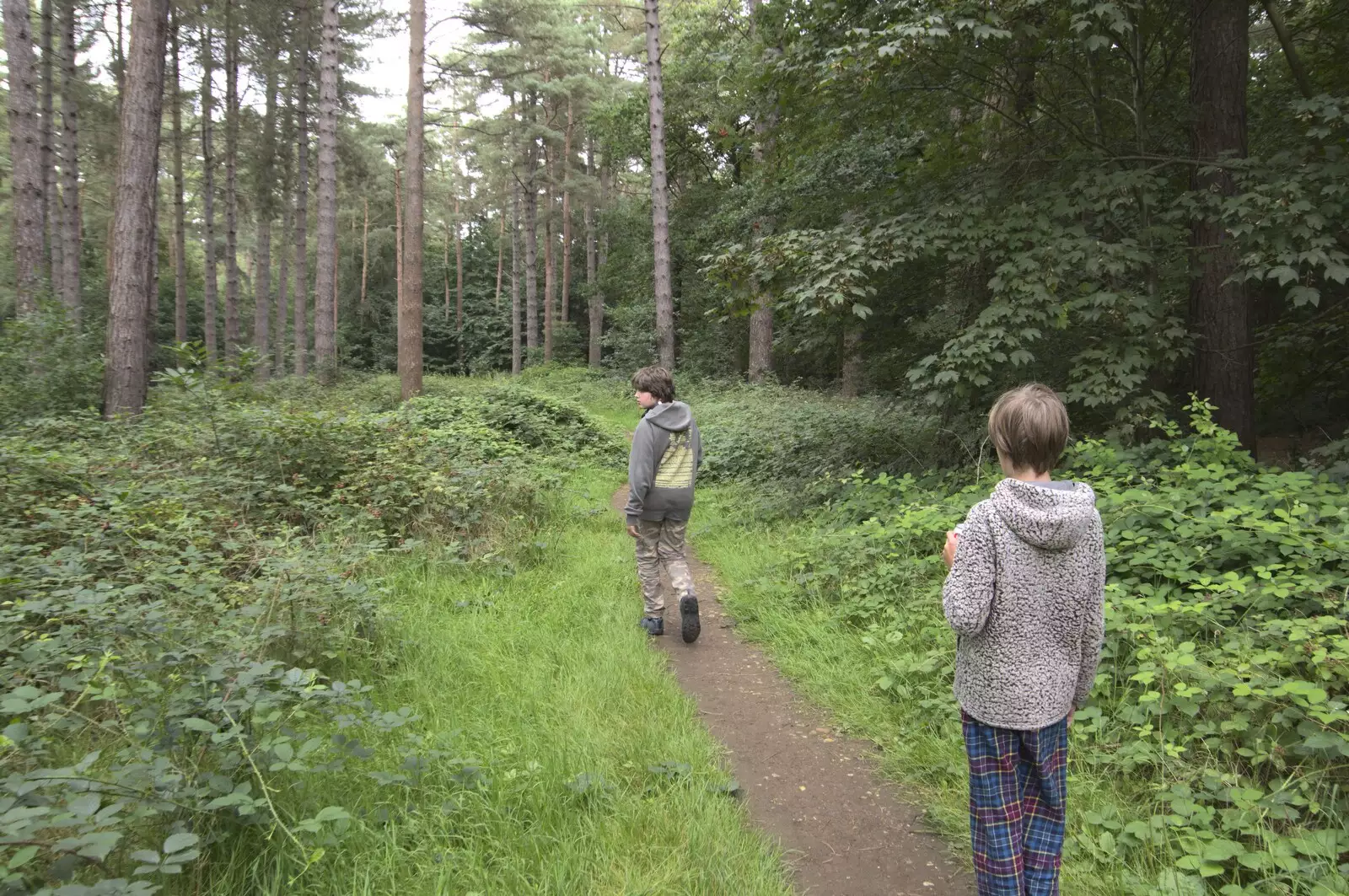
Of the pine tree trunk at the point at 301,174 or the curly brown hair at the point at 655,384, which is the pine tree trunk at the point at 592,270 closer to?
the pine tree trunk at the point at 301,174

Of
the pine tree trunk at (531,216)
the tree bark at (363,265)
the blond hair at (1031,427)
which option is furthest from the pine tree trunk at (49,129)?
the tree bark at (363,265)

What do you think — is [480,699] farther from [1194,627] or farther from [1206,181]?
[1206,181]

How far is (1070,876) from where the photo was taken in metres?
2.48

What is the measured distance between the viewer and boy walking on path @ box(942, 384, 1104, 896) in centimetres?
201

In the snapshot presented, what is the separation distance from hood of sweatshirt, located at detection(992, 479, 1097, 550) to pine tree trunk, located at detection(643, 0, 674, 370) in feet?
33.9

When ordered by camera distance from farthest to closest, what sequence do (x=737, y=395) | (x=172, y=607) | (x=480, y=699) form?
1. (x=737, y=395)
2. (x=480, y=699)
3. (x=172, y=607)

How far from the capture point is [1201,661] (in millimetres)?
3199

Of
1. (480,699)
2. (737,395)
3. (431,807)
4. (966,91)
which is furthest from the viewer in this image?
(737,395)

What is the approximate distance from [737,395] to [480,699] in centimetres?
1430

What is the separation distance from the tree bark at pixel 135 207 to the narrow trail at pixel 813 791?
8190mm

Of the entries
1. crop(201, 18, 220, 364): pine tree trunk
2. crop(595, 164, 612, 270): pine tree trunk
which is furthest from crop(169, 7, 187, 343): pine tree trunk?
crop(595, 164, 612, 270): pine tree trunk

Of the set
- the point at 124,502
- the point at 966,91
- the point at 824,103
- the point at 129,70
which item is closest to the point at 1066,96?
the point at 966,91

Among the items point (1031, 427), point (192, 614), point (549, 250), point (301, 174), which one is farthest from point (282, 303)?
point (1031, 427)

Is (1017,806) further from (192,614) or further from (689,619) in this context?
(192,614)
